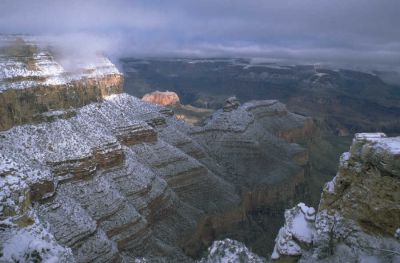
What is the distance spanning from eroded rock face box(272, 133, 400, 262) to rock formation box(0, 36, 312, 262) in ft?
56.7

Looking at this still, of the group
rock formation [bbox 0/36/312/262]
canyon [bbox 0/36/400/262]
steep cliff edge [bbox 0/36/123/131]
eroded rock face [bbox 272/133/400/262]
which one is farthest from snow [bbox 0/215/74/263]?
steep cliff edge [bbox 0/36/123/131]

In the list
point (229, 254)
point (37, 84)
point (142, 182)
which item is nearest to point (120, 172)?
point (142, 182)

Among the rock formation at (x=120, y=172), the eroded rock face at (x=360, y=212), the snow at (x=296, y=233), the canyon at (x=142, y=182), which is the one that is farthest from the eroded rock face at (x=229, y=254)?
the rock formation at (x=120, y=172)

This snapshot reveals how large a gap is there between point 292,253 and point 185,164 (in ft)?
152

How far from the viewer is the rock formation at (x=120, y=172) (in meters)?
43.9

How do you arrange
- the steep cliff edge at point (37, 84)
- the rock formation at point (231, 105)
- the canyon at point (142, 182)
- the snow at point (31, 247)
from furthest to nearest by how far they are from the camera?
the rock formation at point (231, 105), the steep cliff edge at point (37, 84), the canyon at point (142, 182), the snow at point (31, 247)

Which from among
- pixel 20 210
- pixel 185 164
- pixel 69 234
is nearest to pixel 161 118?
pixel 185 164

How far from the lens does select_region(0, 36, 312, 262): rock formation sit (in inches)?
1727

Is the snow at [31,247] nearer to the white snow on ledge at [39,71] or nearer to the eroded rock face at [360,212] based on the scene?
the eroded rock face at [360,212]

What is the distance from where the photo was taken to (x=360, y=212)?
21.3 metres

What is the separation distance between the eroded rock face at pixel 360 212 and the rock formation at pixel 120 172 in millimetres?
17286

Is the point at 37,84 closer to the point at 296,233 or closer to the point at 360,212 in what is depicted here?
the point at 296,233

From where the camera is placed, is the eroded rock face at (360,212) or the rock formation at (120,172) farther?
the rock formation at (120,172)

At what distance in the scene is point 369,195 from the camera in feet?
68.6
